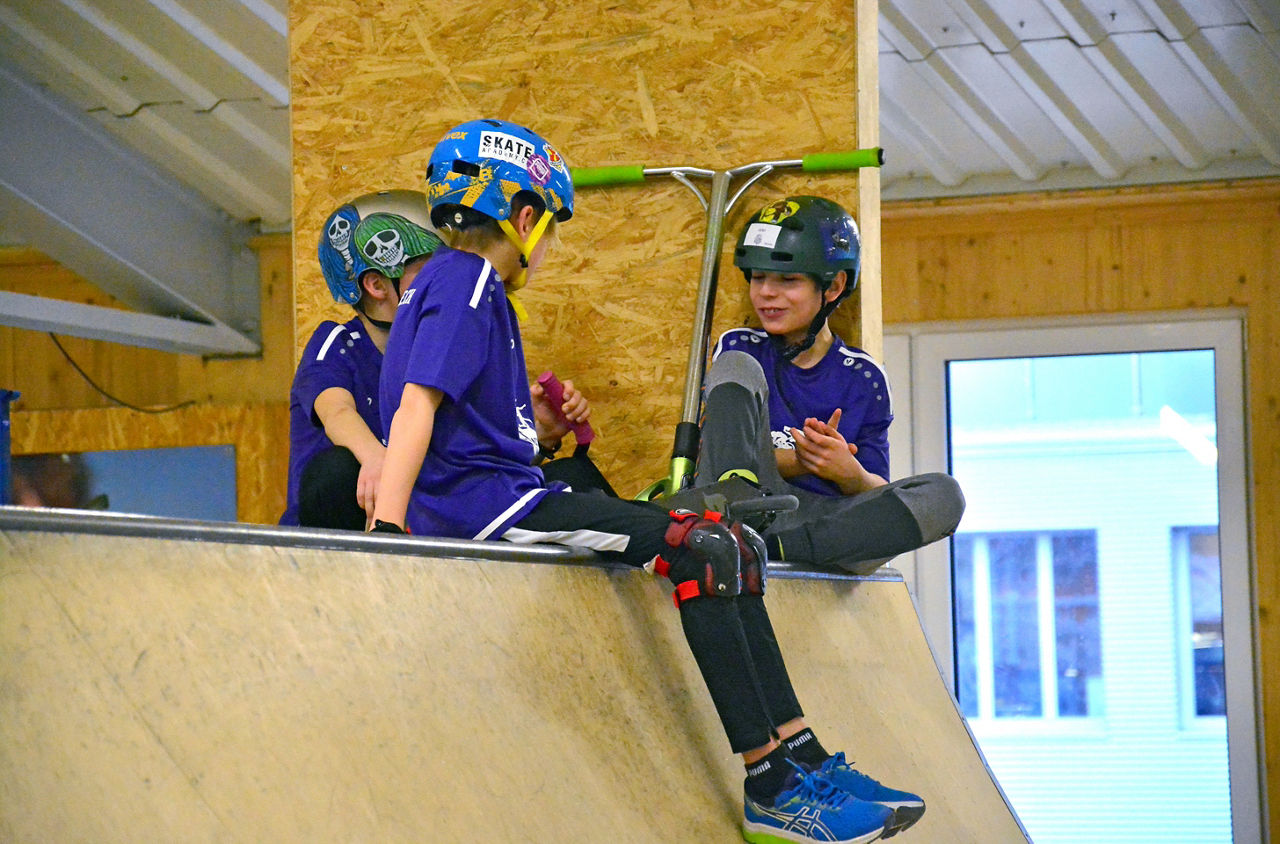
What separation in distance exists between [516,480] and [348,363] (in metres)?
0.85

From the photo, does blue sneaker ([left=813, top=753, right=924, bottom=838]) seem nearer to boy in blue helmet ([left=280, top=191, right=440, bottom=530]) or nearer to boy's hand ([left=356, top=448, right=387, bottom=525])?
boy's hand ([left=356, top=448, right=387, bottom=525])

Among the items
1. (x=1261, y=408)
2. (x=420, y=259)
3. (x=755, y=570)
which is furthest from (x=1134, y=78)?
(x=755, y=570)

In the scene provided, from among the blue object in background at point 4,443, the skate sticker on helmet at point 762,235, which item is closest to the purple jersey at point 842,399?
the skate sticker on helmet at point 762,235

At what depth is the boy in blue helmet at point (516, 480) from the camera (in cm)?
181

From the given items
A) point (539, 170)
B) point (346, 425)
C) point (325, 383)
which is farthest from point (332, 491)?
point (539, 170)

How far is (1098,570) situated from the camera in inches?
256

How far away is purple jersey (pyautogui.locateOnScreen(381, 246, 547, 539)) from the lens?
202 cm

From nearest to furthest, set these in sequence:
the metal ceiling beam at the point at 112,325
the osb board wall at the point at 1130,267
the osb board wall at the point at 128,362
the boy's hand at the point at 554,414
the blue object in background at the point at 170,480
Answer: the boy's hand at the point at 554,414 < the metal ceiling beam at the point at 112,325 < the osb board wall at the point at 1130,267 < the blue object in background at the point at 170,480 < the osb board wall at the point at 128,362

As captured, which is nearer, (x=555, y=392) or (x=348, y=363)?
(x=348, y=363)

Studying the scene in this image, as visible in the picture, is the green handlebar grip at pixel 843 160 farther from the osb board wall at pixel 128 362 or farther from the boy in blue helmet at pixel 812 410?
the osb board wall at pixel 128 362

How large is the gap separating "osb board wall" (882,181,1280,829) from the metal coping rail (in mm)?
4896

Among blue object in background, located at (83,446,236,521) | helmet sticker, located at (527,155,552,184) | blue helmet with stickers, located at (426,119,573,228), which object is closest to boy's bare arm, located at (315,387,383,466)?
blue helmet with stickers, located at (426,119,573,228)

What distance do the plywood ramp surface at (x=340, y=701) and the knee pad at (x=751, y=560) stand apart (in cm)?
17

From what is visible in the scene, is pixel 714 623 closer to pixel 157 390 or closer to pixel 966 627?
pixel 966 627
